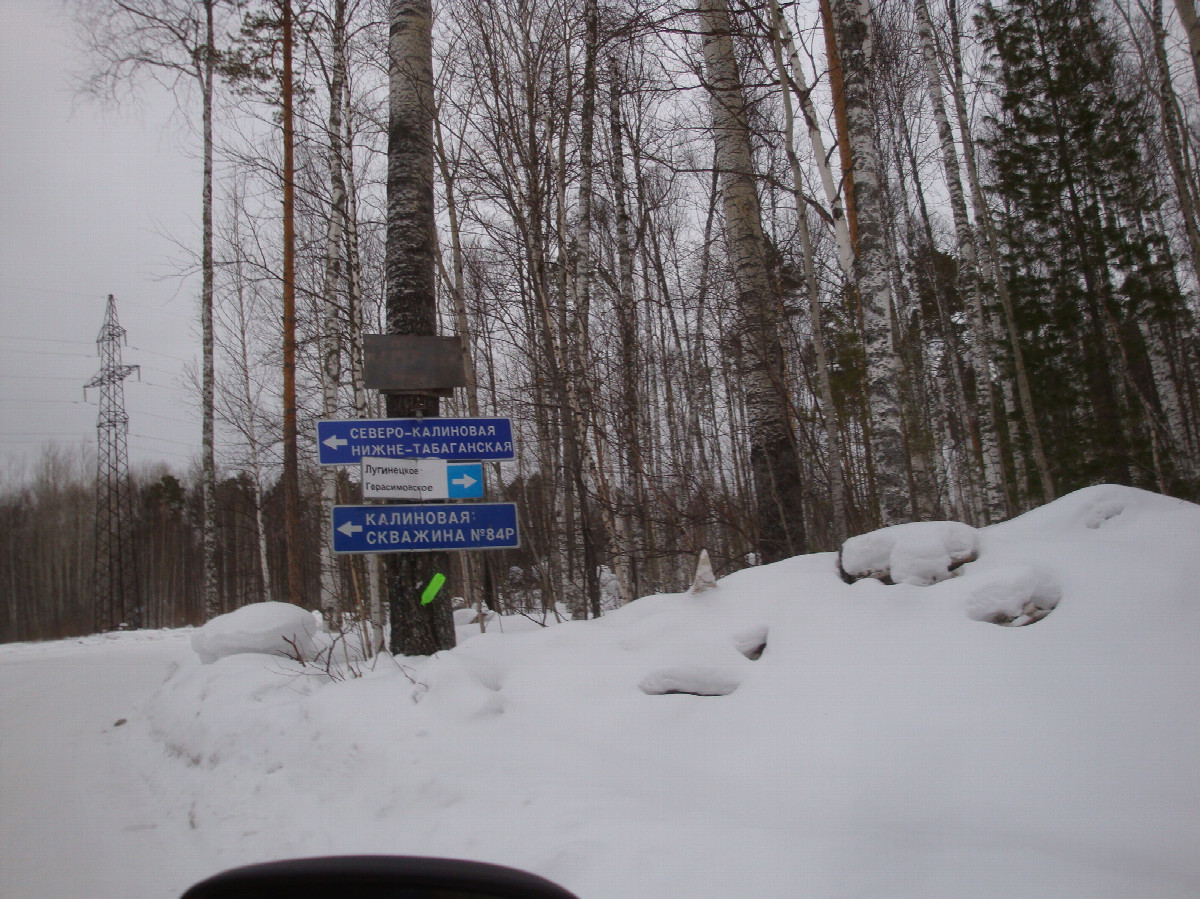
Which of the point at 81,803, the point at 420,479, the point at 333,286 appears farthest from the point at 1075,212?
the point at 81,803

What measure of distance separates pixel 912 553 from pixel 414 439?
3.67 meters

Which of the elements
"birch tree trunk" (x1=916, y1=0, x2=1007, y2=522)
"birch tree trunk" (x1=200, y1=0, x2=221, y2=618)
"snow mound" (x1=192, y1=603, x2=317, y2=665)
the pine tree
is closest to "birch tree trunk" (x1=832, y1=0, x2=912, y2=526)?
"snow mound" (x1=192, y1=603, x2=317, y2=665)

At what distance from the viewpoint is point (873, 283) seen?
6.63m

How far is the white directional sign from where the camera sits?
5168mm

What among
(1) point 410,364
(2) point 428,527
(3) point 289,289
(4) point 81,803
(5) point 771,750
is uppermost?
(3) point 289,289

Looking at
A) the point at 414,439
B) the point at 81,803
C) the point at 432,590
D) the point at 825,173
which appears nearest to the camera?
the point at 81,803

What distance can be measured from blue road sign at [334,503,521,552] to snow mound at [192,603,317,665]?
2156 millimetres

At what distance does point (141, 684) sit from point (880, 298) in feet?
34.5

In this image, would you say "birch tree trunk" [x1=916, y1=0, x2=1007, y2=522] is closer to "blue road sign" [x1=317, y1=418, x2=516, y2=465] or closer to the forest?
the forest

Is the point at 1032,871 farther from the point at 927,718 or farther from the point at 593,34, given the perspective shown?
the point at 593,34

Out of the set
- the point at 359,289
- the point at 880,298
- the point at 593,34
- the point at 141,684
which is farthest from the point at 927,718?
the point at 141,684

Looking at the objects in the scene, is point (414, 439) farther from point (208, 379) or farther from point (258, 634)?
point (208, 379)

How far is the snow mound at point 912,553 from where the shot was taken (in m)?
3.89

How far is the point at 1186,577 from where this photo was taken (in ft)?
10.4
